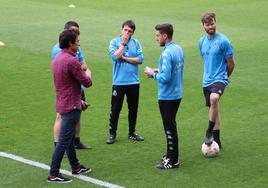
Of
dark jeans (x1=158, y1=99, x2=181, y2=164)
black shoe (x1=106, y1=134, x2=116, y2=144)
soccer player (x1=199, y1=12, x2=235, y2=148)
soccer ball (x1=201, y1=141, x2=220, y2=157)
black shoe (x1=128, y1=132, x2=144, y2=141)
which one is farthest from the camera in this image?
black shoe (x1=128, y1=132, x2=144, y2=141)

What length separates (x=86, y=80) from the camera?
27.8ft

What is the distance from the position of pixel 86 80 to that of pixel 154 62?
914cm

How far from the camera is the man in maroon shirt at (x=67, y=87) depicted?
844 cm

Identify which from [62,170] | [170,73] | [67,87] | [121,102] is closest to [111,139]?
[121,102]

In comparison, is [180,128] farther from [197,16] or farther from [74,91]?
[197,16]

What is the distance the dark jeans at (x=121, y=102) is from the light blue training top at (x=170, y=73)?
1.46 meters

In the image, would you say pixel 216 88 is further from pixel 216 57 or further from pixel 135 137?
pixel 135 137

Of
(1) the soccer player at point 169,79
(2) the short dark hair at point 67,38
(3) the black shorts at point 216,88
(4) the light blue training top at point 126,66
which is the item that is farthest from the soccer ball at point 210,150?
(2) the short dark hair at point 67,38

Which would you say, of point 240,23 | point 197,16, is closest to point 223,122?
point 240,23

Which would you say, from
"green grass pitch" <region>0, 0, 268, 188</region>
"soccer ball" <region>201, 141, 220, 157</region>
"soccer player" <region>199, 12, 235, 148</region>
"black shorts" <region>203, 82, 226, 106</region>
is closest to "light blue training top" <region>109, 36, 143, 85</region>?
"green grass pitch" <region>0, 0, 268, 188</region>

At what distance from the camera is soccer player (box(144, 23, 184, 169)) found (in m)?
8.98

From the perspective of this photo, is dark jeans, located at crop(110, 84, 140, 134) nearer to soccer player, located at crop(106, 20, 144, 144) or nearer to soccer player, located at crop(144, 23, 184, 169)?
soccer player, located at crop(106, 20, 144, 144)

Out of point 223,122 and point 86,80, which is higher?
point 86,80

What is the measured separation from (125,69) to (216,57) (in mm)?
1553
